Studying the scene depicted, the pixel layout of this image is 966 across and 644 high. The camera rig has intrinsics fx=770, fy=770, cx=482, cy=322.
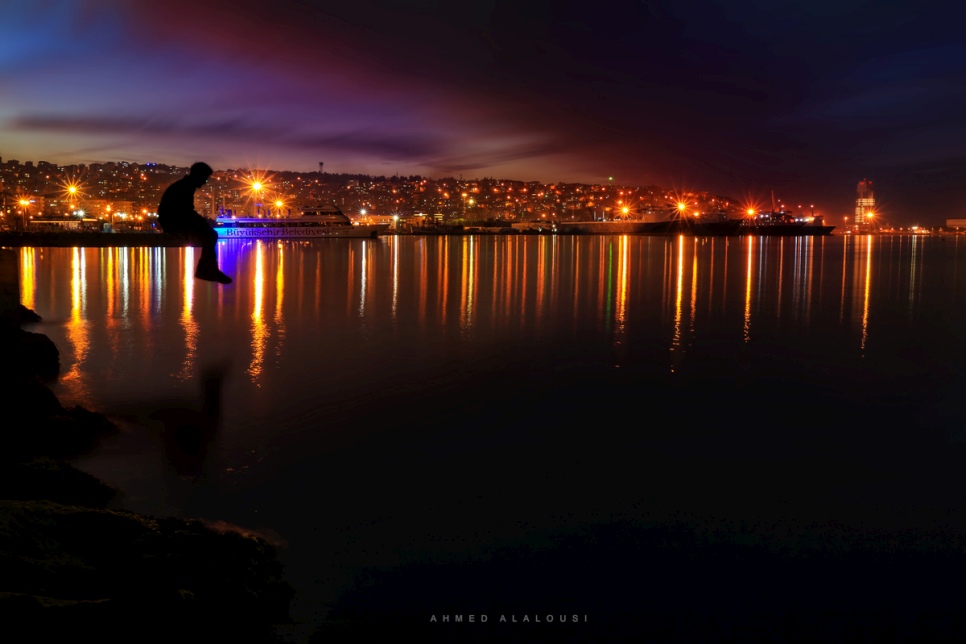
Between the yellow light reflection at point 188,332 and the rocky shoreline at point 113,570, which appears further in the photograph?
the yellow light reflection at point 188,332

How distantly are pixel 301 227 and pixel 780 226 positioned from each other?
9178 centimetres

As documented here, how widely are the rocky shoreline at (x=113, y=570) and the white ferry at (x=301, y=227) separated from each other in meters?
72.6

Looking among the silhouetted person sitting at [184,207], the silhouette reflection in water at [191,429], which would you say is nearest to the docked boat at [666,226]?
the silhouette reflection in water at [191,429]

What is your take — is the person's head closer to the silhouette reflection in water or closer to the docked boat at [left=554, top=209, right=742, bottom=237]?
the silhouette reflection in water

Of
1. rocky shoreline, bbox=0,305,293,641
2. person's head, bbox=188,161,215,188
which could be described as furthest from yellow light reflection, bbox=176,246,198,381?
person's head, bbox=188,161,215,188

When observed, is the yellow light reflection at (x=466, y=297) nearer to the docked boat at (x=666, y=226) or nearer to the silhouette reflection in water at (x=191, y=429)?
the silhouette reflection in water at (x=191, y=429)

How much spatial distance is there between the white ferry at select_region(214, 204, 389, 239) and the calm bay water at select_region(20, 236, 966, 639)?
6194cm

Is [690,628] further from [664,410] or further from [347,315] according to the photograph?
[347,315]

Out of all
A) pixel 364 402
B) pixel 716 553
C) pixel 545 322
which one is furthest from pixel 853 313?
pixel 716 553

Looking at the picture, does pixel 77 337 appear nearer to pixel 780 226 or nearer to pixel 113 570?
pixel 113 570

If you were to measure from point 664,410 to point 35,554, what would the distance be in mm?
6056

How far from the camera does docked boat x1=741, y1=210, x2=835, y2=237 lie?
131500mm

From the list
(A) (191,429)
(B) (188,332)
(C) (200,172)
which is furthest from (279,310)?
(C) (200,172)

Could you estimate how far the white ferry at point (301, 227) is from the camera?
76375 mm
